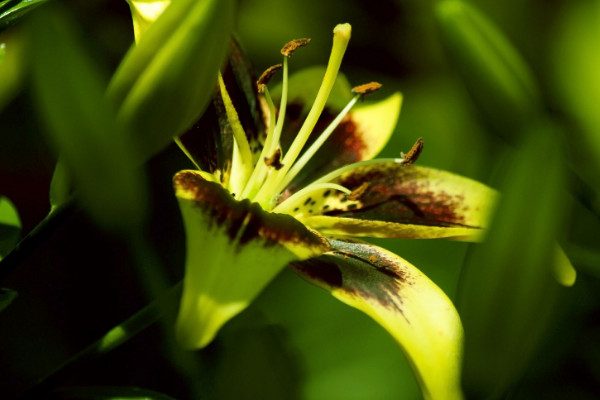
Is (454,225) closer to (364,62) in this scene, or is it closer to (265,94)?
(265,94)

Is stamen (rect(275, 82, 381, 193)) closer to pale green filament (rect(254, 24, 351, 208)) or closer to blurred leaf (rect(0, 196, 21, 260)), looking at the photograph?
pale green filament (rect(254, 24, 351, 208))

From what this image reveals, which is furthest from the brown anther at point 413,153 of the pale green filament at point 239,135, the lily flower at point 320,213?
the pale green filament at point 239,135

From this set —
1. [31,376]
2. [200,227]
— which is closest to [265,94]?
[200,227]

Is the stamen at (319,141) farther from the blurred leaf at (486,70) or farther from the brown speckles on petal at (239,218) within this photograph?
the blurred leaf at (486,70)

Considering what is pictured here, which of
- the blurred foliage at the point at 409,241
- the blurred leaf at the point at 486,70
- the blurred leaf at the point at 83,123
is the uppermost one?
the blurred leaf at the point at 83,123

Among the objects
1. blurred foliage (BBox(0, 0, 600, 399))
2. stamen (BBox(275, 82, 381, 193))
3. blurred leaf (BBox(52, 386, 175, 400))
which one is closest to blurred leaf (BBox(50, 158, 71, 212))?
blurred foliage (BBox(0, 0, 600, 399))
